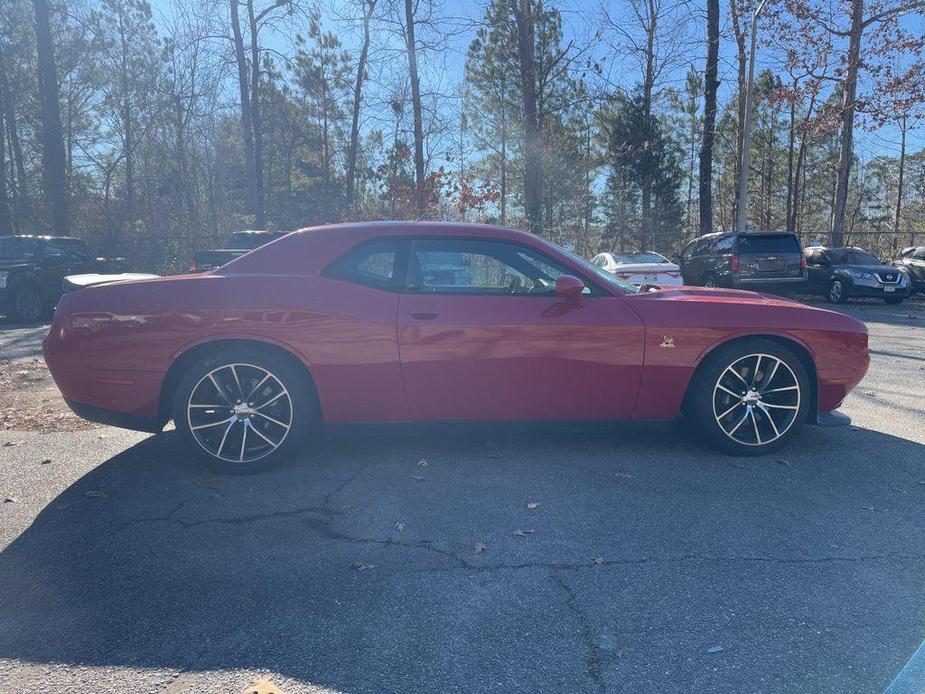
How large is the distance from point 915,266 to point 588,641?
19.4 metres

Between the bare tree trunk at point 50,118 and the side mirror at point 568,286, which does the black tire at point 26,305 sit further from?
the side mirror at point 568,286

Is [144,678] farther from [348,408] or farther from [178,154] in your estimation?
[178,154]

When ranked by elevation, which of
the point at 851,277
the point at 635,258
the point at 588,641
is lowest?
the point at 588,641

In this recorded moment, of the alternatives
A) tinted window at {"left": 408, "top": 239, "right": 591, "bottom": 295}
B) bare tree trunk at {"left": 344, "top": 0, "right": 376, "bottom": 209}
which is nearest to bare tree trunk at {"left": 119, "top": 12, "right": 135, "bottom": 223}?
bare tree trunk at {"left": 344, "top": 0, "right": 376, "bottom": 209}

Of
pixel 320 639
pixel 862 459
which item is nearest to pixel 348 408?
pixel 320 639

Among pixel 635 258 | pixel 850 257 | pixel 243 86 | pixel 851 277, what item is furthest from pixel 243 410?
pixel 243 86

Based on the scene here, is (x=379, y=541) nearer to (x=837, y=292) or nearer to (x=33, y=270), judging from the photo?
(x=33, y=270)

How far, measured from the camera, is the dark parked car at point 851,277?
1587cm

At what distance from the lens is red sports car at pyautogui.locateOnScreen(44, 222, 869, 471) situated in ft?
13.1

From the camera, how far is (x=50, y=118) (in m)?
17.4

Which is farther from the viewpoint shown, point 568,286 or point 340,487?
point 568,286

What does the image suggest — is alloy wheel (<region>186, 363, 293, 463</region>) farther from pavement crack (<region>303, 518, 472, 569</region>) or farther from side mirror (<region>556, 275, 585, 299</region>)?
side mirror (<region>556, 275, 585, 299</region>)

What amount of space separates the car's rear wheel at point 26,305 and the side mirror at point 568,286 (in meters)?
12.7

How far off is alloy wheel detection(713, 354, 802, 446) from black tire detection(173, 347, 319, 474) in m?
2.69
